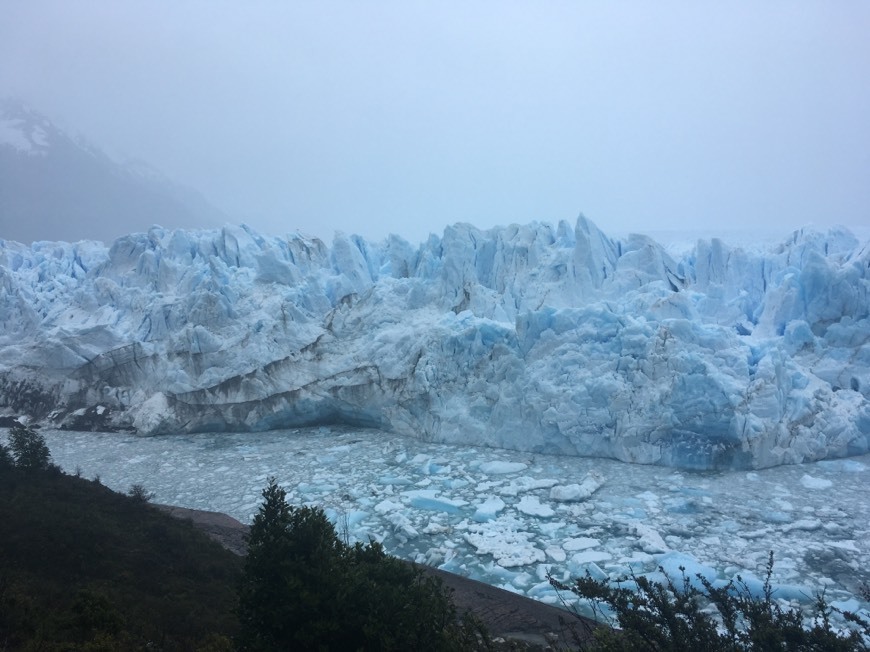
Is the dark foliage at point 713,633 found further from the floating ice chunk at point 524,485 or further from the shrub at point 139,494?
the shrub at point 139,494

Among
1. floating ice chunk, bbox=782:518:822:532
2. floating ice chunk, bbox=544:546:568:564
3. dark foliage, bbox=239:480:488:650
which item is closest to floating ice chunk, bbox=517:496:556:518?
floating ice chunk, bbox=544:546:568:564

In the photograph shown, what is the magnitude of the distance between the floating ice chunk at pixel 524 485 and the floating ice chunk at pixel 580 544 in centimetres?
171

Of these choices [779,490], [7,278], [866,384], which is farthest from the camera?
[7,278]

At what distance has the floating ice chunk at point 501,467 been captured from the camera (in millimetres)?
10359

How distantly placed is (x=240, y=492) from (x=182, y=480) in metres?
1.52

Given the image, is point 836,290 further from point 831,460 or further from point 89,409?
point 89,409

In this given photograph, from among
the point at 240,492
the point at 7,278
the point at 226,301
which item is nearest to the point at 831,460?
the point at 240,492

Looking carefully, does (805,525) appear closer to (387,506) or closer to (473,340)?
(387,506)

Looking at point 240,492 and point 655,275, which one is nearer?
point 240,492

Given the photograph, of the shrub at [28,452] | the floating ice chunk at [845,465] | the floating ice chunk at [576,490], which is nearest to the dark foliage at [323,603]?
the floating ice chunk at [576,490]

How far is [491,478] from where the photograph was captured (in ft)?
33.3

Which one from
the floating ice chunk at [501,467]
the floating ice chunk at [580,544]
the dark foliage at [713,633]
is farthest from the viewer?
the floating ice chunk at [501,467]

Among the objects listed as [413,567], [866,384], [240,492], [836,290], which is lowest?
[240,492]

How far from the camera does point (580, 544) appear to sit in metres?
7.68
